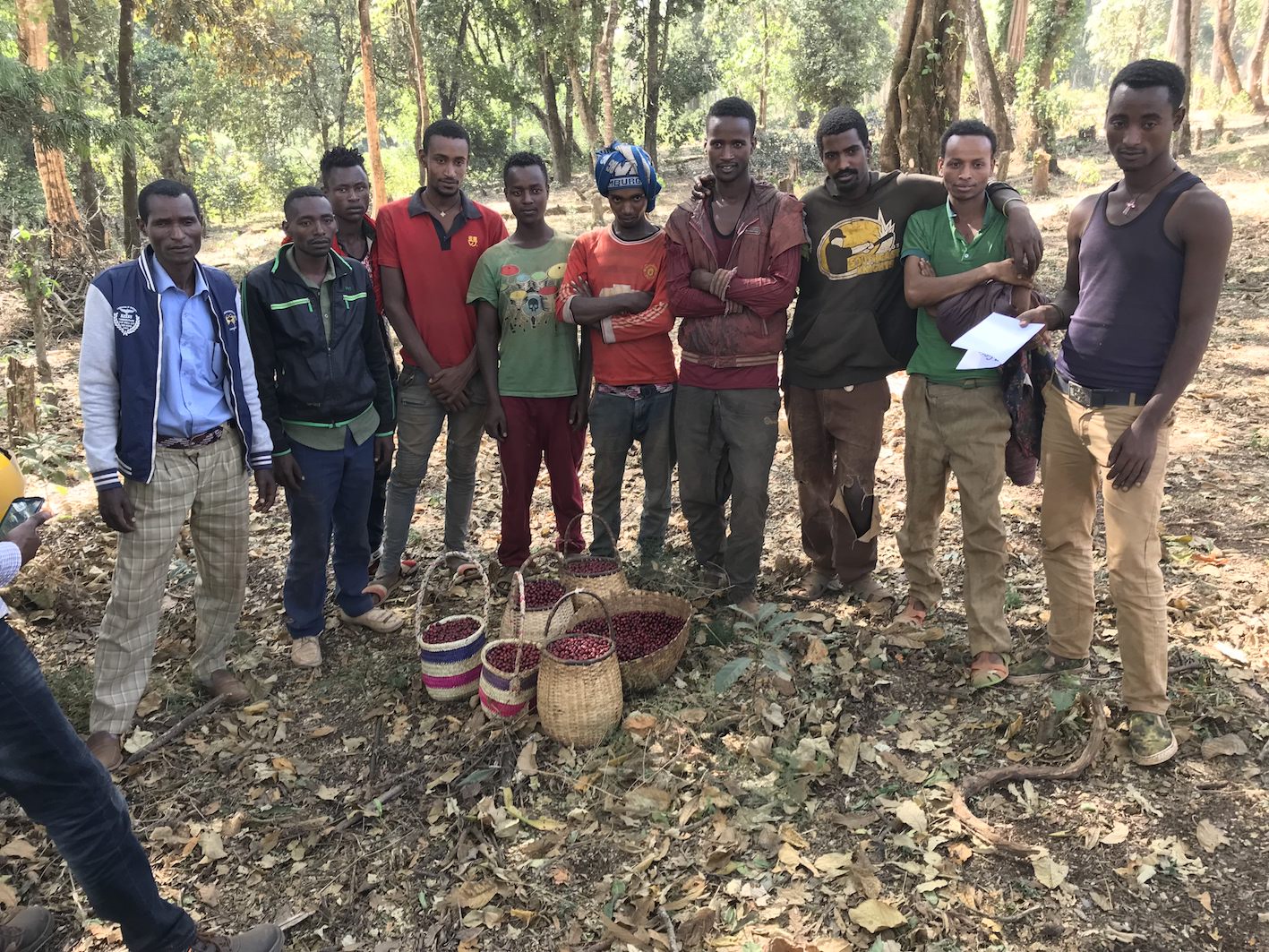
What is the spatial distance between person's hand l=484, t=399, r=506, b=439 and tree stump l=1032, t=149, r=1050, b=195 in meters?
15.0

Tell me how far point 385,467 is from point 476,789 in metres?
2.10

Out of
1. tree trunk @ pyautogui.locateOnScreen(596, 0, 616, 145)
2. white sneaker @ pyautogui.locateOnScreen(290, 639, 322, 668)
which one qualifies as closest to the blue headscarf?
white sneaker @ pyautogui.locateOnScreen(290, 639, 322, 668)

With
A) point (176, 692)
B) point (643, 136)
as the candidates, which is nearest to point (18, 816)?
point (176, 692)

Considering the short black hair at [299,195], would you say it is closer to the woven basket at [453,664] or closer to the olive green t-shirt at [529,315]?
the olive green t-shirt at [529,315]

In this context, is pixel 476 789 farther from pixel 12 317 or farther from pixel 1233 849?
pixel 12 317

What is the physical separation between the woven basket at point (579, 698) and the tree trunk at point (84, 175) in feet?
38.6

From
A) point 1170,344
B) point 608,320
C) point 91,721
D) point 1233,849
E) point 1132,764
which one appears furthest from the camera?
point 608,320

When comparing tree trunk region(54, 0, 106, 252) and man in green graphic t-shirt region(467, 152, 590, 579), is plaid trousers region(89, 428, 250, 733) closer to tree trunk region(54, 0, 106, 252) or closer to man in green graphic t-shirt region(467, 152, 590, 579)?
man in green graphic t-shirt region(467, 152, 590, 579)

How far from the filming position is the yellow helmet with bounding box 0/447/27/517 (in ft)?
7.52

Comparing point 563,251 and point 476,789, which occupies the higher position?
point 563,251

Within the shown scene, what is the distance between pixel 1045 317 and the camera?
3.32 m

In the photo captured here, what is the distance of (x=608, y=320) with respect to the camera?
→ 4.12 metres

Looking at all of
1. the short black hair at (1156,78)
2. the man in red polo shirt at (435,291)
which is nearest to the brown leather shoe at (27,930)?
the man in red polo shirt at (435,291)

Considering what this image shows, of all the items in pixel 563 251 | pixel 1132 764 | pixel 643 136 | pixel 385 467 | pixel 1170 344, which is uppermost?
pixel 643 136
